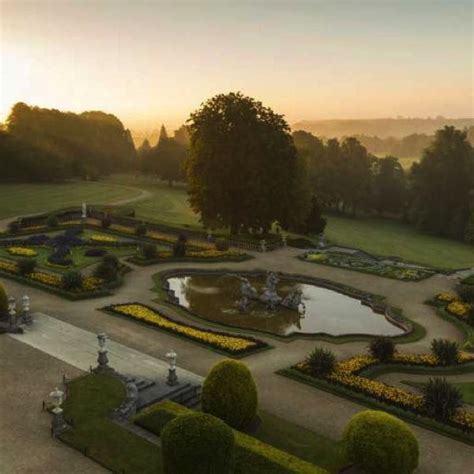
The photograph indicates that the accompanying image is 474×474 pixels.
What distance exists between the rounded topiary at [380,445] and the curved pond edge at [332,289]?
14.7 meters

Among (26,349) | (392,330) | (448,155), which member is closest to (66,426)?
(26,349)

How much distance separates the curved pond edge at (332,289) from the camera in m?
35.5

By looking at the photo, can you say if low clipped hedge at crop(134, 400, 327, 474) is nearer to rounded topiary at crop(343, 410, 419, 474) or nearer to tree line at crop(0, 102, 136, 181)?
rounded topiary at crop(343, 410, 419, 474)

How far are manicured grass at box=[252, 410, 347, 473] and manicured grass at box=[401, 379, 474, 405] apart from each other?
8165 mm

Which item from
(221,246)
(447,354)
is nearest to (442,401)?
(447,354)

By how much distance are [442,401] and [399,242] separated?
6368cm

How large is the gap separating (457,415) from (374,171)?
4043 inches

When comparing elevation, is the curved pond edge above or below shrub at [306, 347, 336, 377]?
below

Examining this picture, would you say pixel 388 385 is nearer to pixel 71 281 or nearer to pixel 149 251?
pixel 71 281

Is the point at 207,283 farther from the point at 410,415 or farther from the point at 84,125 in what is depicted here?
the point at 84,125

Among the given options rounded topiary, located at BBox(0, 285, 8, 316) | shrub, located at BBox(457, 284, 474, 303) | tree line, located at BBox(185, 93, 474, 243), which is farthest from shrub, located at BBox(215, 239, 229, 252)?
rounded topiary, located at BBox(0, 285, 8, 316)

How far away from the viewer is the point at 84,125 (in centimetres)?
15688

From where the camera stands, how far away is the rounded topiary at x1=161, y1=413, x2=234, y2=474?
17.2 meters

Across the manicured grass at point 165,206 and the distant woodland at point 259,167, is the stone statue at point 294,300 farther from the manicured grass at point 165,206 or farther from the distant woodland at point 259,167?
the manicured grass at point 165,206
